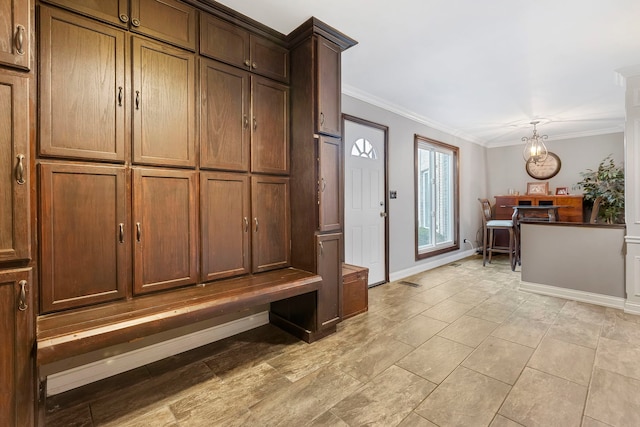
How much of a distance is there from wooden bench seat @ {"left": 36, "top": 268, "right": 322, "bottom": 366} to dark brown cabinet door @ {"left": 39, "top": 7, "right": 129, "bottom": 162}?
91 centimetres

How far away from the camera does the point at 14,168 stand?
1312 mm

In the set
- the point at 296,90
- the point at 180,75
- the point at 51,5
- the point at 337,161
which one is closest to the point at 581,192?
the point at 337,161

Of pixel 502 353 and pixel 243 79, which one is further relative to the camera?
pixel 243 79

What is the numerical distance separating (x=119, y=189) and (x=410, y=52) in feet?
8.89

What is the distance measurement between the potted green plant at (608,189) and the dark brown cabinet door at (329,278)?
16.5 feet

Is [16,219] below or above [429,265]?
above

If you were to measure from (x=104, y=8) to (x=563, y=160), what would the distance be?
7.54 meters

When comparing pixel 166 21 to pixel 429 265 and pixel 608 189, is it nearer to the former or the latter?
pixel 429 265

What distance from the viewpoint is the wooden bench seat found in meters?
1.38

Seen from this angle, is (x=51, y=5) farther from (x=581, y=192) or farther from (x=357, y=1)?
(x=581, y=192)

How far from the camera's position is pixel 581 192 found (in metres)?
5.68

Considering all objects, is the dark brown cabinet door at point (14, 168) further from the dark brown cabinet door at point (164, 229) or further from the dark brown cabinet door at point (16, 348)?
the dark brown cabinet door at point (164, 229)

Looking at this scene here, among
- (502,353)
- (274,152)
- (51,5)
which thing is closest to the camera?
(51,5)

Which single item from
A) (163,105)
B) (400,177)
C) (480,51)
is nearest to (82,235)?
(163,105)
